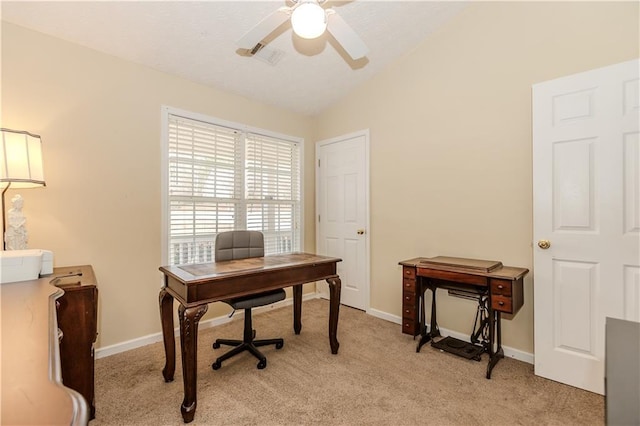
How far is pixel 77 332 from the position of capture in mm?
1729

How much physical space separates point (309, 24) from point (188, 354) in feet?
6.68

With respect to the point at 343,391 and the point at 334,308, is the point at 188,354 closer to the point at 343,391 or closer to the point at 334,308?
the point at 343,391

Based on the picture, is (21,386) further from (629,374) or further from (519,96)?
(519,96)

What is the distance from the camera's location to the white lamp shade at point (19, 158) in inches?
68.4

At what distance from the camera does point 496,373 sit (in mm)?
2273

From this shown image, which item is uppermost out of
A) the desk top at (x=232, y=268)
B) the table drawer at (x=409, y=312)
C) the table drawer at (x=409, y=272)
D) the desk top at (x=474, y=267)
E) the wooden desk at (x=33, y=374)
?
Result: the wooden desk at (x=33, y=374)

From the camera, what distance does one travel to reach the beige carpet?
1786mm

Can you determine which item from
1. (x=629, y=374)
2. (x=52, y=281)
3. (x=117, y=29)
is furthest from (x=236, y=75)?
(x=629, y=374)

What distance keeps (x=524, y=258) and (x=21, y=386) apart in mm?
2976

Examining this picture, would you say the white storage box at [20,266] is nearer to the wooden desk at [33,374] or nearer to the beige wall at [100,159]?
the wooden desk at [33,374]

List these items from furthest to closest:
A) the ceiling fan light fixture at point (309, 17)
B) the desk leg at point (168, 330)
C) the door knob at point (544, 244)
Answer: the door knob at point (544, 244)
the desk leg at point (168, 330)
the ceiling fan light fixture at point (309, 17)

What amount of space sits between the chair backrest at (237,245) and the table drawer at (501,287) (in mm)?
1978

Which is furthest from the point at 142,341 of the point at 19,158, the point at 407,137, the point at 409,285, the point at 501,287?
the point at 407,137

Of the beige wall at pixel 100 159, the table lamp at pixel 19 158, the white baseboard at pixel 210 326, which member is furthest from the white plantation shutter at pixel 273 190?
the table lamp at pixel 19 158
